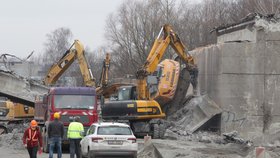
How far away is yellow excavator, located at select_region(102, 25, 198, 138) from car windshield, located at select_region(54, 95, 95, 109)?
208 inches

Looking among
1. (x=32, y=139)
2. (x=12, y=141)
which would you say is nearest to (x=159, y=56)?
(x=12, y=141)

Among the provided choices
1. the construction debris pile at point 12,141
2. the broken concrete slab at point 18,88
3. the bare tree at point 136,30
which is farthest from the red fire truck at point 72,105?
the bare tree at point 136,30

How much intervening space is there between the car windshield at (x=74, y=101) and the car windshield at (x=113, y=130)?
5.83 metres

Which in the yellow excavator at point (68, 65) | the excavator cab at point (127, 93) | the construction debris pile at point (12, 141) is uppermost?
the yellow excavator at point (68, 65)

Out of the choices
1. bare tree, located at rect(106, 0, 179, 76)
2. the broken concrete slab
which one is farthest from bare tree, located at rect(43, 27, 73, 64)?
the broken concrete slab

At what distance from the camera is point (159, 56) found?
33.9 m

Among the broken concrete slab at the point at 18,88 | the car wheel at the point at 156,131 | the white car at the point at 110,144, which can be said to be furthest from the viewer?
the broken concrete slab at the point at 18,88

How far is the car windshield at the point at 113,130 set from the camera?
20.8 m

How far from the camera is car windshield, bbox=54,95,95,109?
87.0 ft

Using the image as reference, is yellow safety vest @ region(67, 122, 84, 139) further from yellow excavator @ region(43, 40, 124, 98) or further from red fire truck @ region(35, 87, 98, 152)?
yellow excavator @ region(43, 40, 124, 98)

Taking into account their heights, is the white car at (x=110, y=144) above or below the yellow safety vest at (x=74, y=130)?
below

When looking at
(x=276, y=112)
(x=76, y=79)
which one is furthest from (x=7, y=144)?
(x=76, y=79)

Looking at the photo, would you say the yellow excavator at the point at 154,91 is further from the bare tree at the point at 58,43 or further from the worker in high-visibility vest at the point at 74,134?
the bare tree at the point at 58,43

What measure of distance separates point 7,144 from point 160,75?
9512 mm
